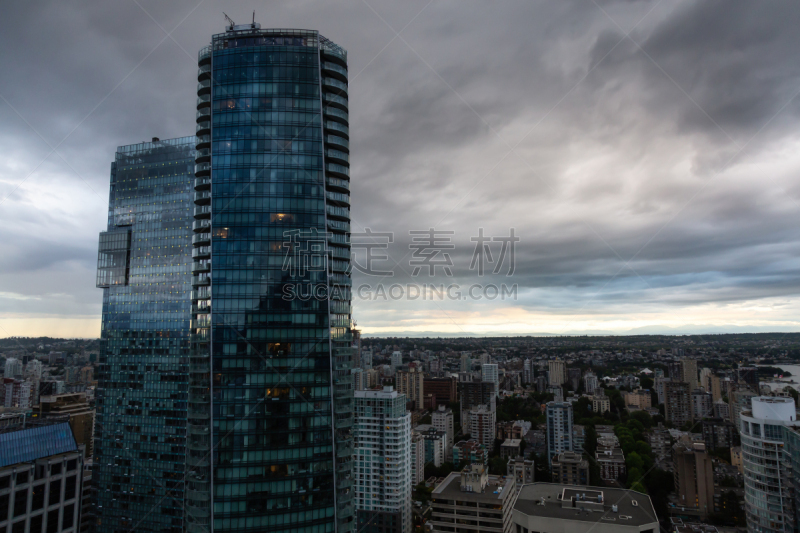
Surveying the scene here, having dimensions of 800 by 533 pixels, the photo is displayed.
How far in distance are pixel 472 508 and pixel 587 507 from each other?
79.0ft

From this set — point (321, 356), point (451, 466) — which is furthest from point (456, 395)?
point (321, 356)

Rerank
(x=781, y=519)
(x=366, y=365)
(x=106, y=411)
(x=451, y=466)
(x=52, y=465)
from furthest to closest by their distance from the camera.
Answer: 1. (x=366, y=365)
2. (x=451, y=466)
3. (x=106, y=411)
4. (x=781, y=519)
5. (x=52, y=465)

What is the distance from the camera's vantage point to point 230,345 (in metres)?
38.5

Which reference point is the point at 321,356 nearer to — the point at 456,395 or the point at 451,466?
the point at 451,466

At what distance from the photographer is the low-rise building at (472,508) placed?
55.6m

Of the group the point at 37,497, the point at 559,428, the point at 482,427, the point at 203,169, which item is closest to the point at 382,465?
the point at 37,497

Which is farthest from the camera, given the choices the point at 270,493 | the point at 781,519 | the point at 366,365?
the point at 366,365

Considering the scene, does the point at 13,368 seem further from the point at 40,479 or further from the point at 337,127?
the point at 337,127

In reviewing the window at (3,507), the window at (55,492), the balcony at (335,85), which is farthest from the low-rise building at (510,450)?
the window at (3,507)

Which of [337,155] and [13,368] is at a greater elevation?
[337,155]

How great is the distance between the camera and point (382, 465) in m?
67.4

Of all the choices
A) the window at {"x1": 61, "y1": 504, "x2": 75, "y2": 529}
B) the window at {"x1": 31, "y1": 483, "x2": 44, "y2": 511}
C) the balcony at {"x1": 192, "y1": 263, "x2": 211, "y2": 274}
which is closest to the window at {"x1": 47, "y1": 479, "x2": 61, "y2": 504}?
the window at {"x1": 31, "y1": 483, "x2": 44, "y2": 511}

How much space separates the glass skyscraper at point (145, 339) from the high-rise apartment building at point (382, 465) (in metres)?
26.7

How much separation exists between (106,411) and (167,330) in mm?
15904
